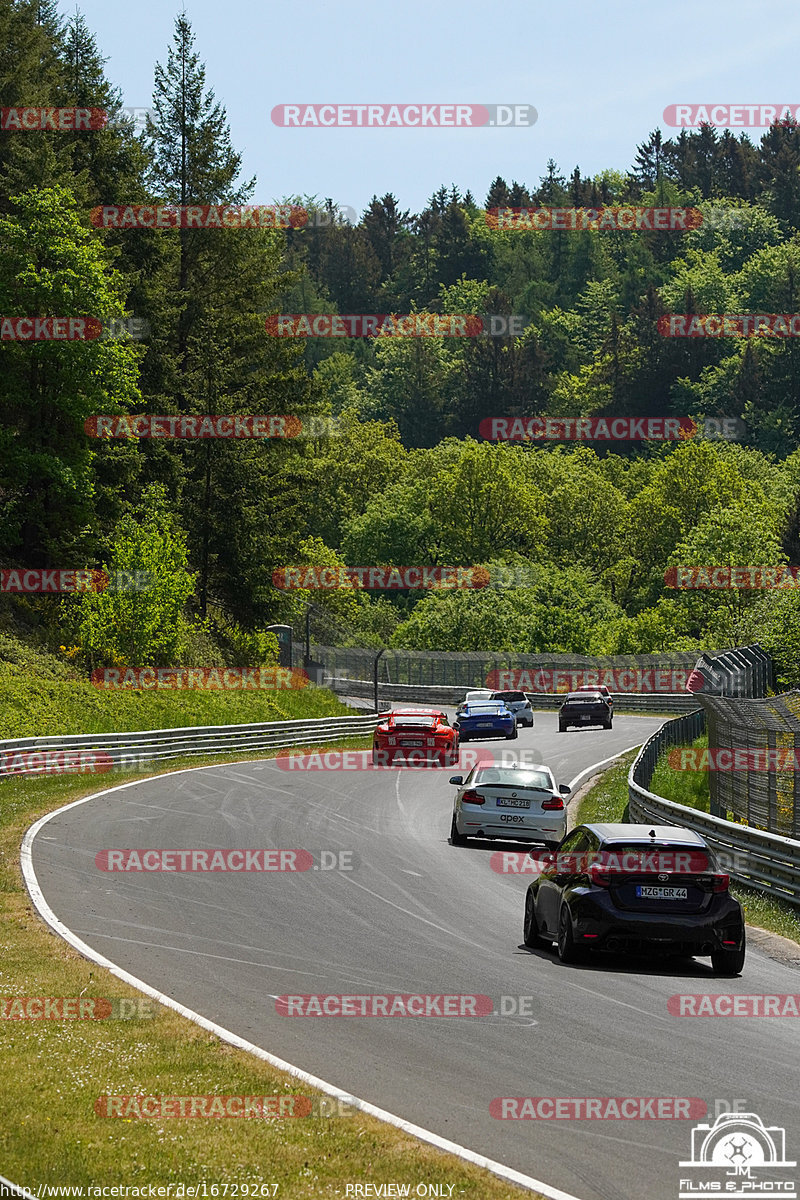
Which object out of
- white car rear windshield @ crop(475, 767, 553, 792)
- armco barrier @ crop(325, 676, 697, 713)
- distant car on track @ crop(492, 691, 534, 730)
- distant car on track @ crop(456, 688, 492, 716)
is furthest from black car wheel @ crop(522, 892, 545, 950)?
armco barrier @ crop(325, 676, 697, 713)

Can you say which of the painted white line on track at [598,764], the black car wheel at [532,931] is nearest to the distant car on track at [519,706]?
the painted white line on track at [598,764]

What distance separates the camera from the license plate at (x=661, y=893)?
43.6 feet

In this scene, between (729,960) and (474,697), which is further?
(474,697)

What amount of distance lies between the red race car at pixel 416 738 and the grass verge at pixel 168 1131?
92.1 ft

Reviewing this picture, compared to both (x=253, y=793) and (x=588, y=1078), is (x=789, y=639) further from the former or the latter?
(x=588, y=1078)

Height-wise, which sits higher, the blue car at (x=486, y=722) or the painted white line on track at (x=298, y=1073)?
the painted white line on track at (x=298, y=1073)

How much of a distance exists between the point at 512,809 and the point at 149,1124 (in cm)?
1568

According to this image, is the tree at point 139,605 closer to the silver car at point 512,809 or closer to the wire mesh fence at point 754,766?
the wire mesh fence at point 754,766

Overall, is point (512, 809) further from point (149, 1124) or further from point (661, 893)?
point (149, 1124)

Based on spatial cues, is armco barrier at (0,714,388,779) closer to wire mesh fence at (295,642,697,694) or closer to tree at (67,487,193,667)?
tree at (67,487,193,667)

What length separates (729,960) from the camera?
13508 mm

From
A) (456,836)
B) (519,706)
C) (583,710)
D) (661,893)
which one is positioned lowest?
(519,706)

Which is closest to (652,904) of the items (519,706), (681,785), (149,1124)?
(149,1124)

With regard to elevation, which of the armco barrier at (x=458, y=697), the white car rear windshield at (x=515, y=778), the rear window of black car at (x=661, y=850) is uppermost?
the rear window of black car at (x=661, y=850)
